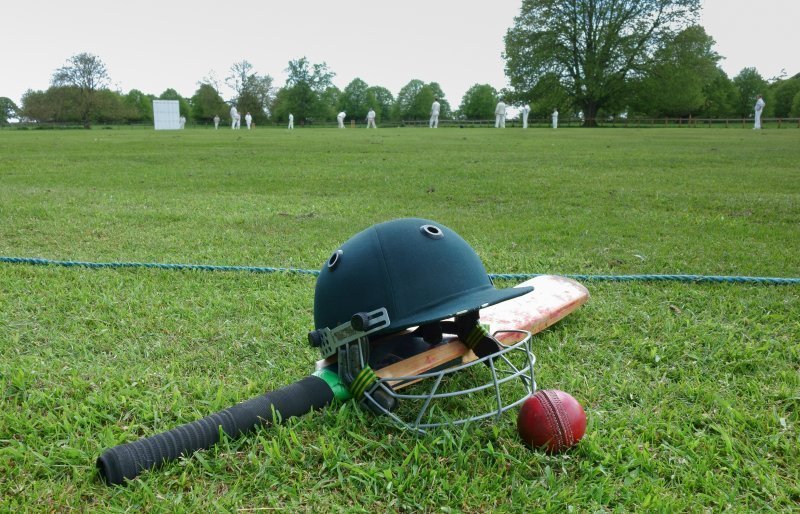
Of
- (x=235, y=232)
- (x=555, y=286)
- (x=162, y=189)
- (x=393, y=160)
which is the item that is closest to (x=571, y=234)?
(x=555, y=286)

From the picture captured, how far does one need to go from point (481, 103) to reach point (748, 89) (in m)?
39.0

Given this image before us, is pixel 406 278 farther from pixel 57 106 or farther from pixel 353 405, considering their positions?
pixel 57 106

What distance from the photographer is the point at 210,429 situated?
210 cm

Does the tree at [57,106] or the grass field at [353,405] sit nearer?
the grass field at [353,405]

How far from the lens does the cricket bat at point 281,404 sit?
1.94 metres

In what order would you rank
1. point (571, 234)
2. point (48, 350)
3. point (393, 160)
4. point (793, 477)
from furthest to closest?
point (393, 160), point (571, 234), point (48, 350), point (793, 477)

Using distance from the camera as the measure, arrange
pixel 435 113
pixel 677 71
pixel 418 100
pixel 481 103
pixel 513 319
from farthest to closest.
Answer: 1. pixel 418 100
2. pixel 481 103
3. pixel 677 71
4. pixel 435 113
5. pixel 513 319

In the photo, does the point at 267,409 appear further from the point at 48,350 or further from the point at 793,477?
the point at 793,477

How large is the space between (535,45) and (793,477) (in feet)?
191

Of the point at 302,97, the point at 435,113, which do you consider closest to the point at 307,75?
the point at 302,97

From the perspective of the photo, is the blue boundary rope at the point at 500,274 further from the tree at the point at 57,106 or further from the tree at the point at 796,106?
the tree at the point at 796,106

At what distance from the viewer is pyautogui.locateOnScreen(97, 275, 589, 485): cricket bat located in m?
1.94

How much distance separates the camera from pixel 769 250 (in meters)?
5.00

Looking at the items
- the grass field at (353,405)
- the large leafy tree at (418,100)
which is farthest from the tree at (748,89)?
the grass field at (353,405)
